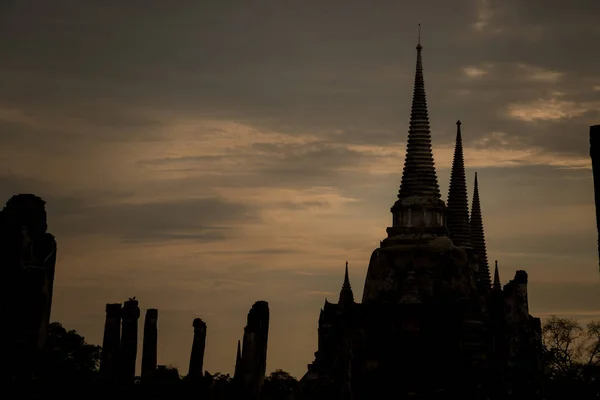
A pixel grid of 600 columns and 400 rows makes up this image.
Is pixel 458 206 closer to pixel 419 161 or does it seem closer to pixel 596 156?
pixel 419 161

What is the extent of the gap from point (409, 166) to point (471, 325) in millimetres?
20642

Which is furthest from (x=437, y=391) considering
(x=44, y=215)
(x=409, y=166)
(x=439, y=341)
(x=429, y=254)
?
(x=44, y=215)

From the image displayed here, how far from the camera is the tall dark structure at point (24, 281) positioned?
54.9ft

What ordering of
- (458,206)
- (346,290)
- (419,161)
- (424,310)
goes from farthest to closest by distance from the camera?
(346,290), (458,206), (419,161), (424,310)

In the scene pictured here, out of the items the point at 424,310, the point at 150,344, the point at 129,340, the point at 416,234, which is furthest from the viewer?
the point at 416,234

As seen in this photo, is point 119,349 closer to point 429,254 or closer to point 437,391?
point 437,391

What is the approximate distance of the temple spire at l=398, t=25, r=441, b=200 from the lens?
57781mm

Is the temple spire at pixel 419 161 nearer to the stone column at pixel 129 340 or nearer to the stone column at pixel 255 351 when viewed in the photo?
the stone column at pixel 129 340

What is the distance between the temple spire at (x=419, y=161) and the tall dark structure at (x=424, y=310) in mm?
48

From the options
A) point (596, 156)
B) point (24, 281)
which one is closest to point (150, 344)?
point (24, 281)

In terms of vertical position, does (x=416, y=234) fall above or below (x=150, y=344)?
above

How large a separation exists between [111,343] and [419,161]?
28161 mm

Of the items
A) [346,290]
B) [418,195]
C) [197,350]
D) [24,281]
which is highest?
[418,195]

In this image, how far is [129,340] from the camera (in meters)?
32.6
